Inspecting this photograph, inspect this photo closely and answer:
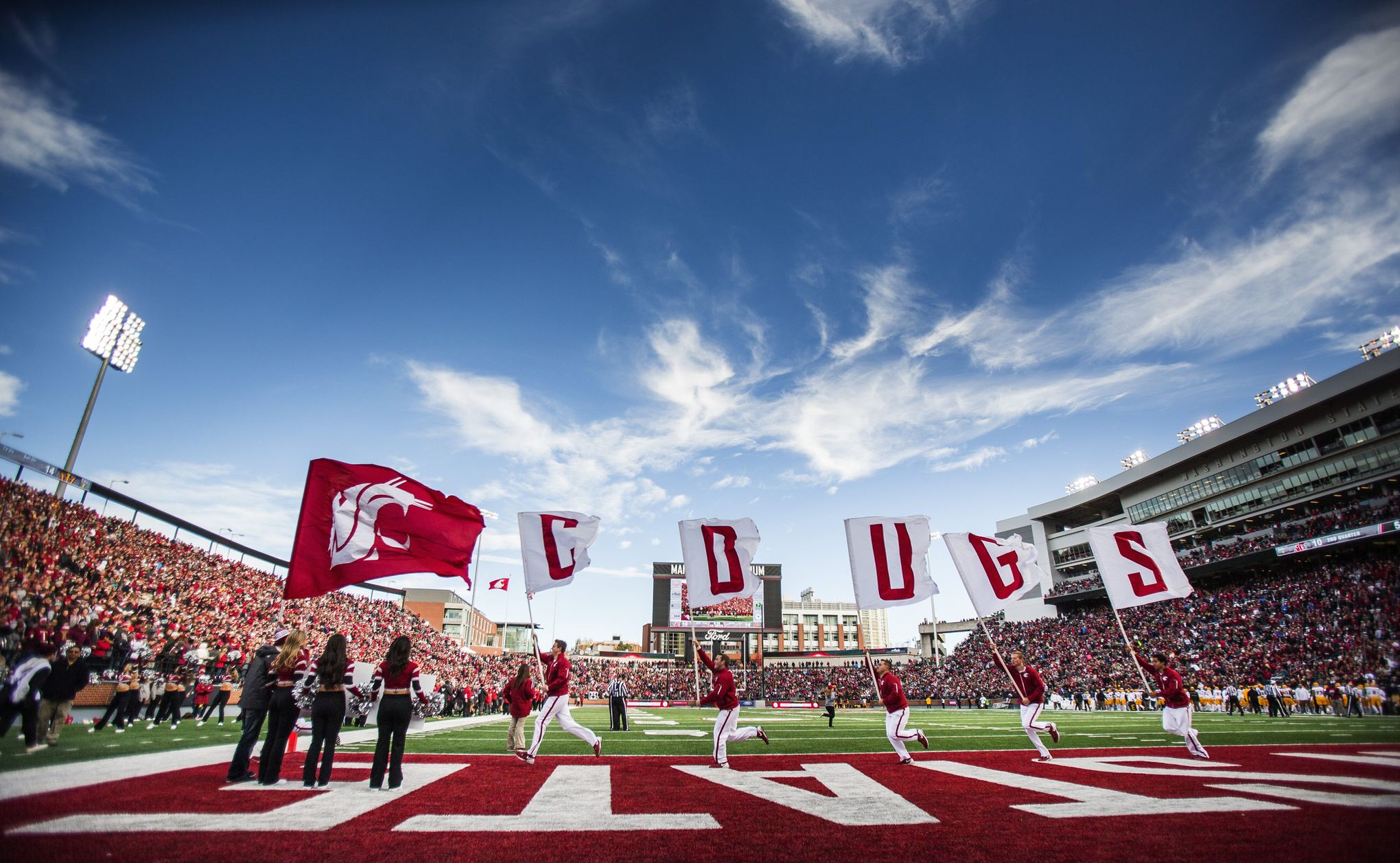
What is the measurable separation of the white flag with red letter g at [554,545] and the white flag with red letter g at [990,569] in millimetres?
7631

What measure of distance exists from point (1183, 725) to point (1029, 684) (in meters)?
2.70

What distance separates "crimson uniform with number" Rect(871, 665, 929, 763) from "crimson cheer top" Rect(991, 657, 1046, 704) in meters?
2.05

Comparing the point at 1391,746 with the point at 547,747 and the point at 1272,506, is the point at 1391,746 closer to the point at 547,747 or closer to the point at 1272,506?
the point at 547,747

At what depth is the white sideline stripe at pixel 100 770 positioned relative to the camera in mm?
6488

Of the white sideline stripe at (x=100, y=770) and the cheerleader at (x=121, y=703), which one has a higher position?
the cheerleader at (x=121, y=703)

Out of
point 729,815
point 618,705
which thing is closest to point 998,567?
point 729,815

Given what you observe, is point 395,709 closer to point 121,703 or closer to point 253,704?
point 253,704

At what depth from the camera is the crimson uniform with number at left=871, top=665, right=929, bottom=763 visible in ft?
35.2

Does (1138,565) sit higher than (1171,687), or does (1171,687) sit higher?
(1138,565)

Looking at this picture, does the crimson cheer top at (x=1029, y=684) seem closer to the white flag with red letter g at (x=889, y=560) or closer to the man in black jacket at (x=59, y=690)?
the white flag with red letter g at (x=889, y=560)

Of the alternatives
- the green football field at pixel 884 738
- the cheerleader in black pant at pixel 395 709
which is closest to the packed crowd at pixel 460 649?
the cheerleader in black pant at pixel 395 709

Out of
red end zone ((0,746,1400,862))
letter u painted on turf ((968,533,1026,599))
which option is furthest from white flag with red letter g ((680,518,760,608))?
letter u painted on turf ((968,533,1026,599))

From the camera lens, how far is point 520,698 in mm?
12523

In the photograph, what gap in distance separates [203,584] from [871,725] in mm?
33940
